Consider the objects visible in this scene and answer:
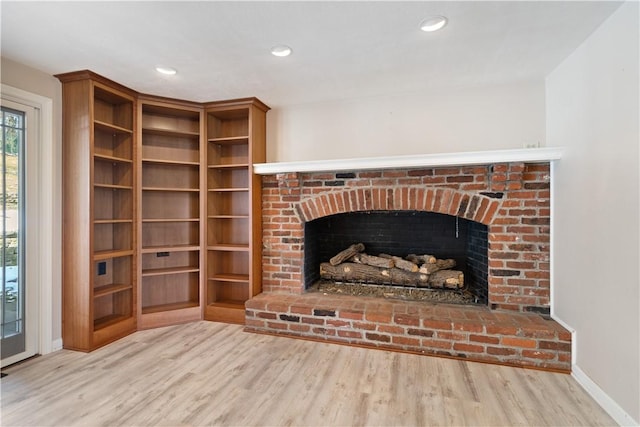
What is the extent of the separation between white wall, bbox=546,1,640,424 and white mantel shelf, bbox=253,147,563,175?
0.64ft

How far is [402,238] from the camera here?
11.0 feet

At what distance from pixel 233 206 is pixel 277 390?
6.62ft

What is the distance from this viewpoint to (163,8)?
1.59m

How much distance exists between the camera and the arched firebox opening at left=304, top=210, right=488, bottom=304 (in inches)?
120

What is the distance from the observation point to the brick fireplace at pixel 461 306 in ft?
7.27

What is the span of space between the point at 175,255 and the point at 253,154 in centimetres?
142

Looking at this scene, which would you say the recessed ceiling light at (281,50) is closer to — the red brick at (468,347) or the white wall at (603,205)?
the white wall at (603,205)

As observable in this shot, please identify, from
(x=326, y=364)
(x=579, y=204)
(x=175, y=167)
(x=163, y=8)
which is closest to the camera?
(x=163, y=8)

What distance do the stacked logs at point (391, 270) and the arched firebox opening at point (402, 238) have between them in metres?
0.06

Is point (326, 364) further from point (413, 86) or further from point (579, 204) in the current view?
point (413, 86)

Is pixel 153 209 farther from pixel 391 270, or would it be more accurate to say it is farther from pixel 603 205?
pixel 603 205

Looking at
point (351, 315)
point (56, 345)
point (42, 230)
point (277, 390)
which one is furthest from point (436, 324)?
point (42, 230)

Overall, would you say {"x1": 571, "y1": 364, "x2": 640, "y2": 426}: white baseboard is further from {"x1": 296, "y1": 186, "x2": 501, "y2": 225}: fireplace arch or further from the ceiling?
the ceiling

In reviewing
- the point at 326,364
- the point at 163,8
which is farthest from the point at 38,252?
the point at 326,364
